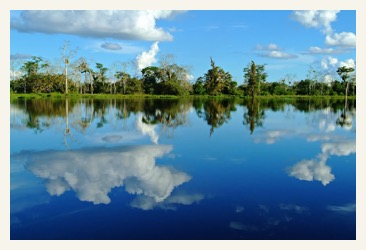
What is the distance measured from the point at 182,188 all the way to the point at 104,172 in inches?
60.1

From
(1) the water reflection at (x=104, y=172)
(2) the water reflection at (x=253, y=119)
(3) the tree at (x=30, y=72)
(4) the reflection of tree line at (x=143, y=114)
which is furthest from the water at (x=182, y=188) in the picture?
(3) the tree at (x=30, y=72)

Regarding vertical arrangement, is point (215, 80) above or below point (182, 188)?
above

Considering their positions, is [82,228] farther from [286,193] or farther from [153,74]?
[153,74]

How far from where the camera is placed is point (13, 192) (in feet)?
16.7

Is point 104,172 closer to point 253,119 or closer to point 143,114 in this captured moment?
point 253,119

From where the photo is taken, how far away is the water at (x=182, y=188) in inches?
152

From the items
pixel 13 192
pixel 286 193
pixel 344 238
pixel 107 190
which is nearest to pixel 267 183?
pixel 286 193

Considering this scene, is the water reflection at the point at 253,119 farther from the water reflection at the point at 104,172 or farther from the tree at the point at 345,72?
the tree at the point at 345,72

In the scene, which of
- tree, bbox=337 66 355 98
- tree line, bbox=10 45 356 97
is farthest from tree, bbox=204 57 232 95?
tree, bbox=337 66 355 98

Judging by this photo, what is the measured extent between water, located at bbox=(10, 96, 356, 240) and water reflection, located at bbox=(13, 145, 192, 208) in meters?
0.02

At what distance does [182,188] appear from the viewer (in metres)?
5.17

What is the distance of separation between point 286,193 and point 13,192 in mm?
3731

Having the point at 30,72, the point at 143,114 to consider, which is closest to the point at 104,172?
the point at 143,114

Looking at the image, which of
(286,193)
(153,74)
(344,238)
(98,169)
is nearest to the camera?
(344,238)
